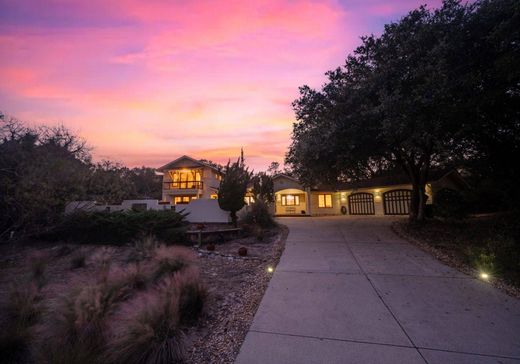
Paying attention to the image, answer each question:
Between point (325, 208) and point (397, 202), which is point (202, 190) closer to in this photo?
point (325, 208)

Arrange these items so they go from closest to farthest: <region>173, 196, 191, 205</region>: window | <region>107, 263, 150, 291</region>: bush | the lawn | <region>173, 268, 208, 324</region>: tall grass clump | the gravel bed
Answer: the gravel bed
<region>173, 268, 208, 324</region>: tall grass clump
<region>107, 263, 150, 291</region>: bush
the lawn
<region>173, 196, 191, 205</region>: window

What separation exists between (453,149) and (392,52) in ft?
15.8

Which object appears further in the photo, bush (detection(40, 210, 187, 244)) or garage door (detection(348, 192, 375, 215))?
garage door (detection(348, 192, 375, 215))

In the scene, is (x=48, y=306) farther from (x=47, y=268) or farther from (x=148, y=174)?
(x=148, y=174)

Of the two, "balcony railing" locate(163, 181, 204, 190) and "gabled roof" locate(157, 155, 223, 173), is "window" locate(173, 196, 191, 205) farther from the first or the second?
"gabled roof" locate(157, 155, 223, 173)

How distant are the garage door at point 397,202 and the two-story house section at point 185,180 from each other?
1860 centimetres

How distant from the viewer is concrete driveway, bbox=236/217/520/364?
3.28 metres

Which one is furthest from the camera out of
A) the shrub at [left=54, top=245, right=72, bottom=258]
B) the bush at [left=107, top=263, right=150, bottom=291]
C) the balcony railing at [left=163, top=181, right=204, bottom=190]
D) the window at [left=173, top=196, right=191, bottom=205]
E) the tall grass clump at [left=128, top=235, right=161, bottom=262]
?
the window at [left=173, top=196, right=191, bottom=205]

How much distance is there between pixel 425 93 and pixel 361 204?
59.4 feet

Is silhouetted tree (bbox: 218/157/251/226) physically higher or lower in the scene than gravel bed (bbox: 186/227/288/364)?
higher

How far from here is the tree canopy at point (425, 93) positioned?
7309 mm

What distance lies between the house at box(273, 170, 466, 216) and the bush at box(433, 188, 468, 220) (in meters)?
3.92

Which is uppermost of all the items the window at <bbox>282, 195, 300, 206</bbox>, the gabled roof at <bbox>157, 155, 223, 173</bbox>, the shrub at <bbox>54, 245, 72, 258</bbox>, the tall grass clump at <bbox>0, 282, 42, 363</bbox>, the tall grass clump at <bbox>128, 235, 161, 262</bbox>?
the gabled roof at <bbox>157, 155, 223, 173</bbox>

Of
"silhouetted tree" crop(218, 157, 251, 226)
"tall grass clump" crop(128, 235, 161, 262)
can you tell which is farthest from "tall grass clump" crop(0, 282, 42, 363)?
"silhouetted tree" crop(218, 157, 251, 226)
